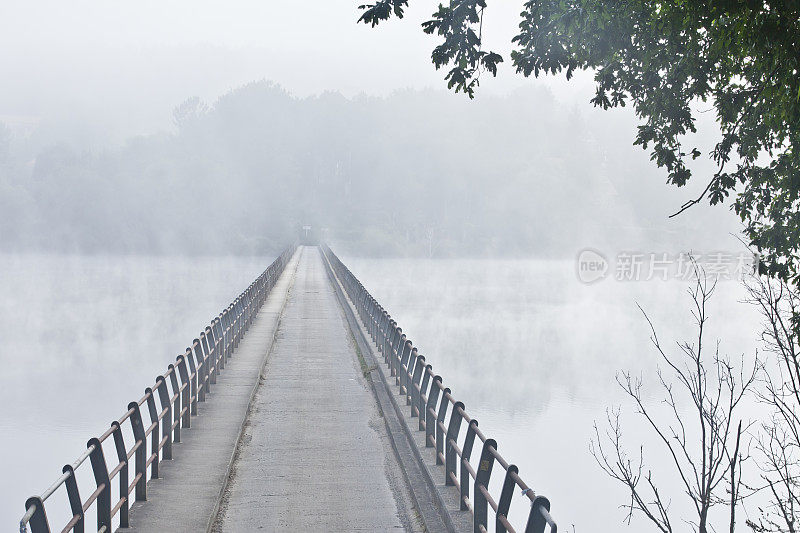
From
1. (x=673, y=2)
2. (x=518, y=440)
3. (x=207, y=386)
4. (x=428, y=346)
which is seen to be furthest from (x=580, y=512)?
(x=428, y=346)

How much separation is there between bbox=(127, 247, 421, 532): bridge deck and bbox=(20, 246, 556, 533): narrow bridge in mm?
21

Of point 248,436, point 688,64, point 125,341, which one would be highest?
point 688,64

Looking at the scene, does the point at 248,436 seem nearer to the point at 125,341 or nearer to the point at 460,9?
the point at 460,9

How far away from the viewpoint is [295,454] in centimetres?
1215

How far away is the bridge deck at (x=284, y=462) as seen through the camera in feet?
30.7

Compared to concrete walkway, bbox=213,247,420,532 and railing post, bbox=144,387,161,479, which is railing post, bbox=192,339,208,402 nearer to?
concrete walkway, bbox=213,247,420,532

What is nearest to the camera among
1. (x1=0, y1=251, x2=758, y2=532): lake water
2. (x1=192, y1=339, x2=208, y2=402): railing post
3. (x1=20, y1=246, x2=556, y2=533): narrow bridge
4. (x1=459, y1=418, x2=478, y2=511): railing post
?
(x1=20, y1=246, x2=556, y2=533): narrow bridge

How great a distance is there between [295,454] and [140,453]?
329cm

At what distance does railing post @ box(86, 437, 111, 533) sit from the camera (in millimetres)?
7139

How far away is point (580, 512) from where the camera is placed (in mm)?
29469

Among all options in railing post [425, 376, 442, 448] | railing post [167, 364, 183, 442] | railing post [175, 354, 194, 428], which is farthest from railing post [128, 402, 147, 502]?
railing post [425, 376, 442, 448]

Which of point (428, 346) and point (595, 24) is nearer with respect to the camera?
point (595, 24)

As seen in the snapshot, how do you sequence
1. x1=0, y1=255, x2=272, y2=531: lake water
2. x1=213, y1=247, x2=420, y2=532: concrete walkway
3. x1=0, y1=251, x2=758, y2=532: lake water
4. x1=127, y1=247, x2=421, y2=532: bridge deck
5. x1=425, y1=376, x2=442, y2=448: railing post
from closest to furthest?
x1=127, y1=247, x2=421, y2=532: bridge deck < x1=213, y1=247, x2=420, y2=532: concrete walkway < x1=425, y1=376, x2=442, y2=448: railing post < x1=0, y1=251, x2=758, y2=532: lake water < x1=0, y1=255, x2=272, y2=531: lake water

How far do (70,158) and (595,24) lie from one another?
641 feet
